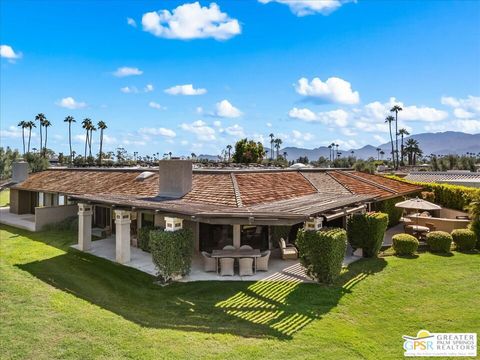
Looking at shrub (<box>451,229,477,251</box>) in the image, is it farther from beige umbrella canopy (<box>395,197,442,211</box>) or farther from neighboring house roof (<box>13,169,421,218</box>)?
neighboring house roof (<box>13,169,421,218</box>)

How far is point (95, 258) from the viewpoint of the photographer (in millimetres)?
16766

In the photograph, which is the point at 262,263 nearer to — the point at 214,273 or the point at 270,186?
the point at 214,273

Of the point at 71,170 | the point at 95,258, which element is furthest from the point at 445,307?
the point at 71,170

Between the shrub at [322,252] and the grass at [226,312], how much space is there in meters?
0.54

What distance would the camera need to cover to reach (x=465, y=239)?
17703 millimetres

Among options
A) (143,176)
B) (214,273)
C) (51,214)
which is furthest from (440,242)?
(51,214)

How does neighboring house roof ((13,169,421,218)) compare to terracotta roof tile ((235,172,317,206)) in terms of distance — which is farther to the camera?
terracotta roof tile ((235,172,317,206))

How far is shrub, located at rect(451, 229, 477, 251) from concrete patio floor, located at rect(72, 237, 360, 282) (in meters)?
6.05

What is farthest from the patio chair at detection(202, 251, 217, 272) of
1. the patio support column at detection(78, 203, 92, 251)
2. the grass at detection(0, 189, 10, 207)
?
the grass at detection(0, 189, 10, 207)

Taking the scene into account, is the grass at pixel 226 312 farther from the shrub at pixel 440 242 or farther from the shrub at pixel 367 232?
the shrub at pixel 440 242

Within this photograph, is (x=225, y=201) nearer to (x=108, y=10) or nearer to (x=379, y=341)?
(x=379, y=341)

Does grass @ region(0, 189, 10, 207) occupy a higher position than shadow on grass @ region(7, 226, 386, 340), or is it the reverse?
grass @ region(0, 189, 10, 207)

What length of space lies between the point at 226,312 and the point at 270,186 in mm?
10313

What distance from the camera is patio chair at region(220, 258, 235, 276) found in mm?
14234
